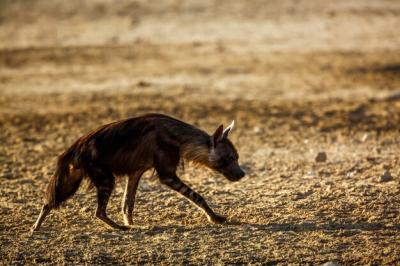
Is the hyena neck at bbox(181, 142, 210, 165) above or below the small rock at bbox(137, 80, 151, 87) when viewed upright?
below

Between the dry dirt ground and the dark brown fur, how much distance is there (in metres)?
0.29

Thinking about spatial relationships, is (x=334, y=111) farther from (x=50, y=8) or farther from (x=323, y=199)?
(x=50, y=8)

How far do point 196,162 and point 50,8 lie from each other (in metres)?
19.7

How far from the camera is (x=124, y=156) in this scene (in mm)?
6988

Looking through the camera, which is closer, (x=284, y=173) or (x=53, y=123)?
(x=284, y=173)

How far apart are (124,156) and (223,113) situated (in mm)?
6063

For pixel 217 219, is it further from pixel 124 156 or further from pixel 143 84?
pixel 143 84

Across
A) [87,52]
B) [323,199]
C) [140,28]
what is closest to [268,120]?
[323,199]

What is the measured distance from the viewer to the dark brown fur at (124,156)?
22.8 ft

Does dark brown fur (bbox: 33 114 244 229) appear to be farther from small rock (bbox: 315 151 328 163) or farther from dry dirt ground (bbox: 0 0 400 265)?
small rock (bbox: 315 151 328 163)

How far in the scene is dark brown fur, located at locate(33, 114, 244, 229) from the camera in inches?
274

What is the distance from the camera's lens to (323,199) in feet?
25.3

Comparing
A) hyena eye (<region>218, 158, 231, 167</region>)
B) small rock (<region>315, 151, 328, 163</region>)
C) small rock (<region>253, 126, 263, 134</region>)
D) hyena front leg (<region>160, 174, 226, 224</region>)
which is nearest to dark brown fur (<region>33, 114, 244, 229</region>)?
hyena front leg (<region>160, 174, 226, 224</region>)

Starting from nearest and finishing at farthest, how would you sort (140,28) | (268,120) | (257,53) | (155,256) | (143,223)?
(155,256), (143,223), (268,120), (257,53), (140,28)
